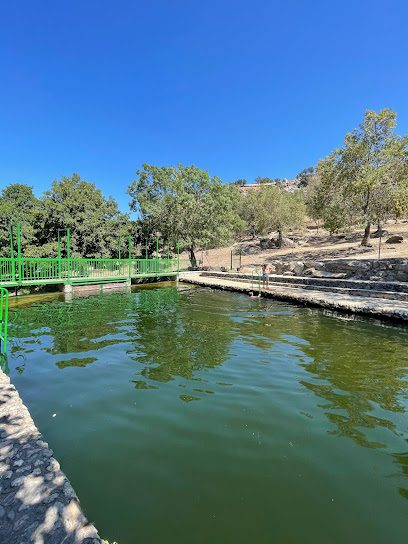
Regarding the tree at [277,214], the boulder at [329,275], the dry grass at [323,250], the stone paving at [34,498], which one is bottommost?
the stone paving at [34,498]

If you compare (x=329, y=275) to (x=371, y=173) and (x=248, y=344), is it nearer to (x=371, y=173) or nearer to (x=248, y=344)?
(x=371, y=173)

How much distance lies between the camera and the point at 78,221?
24375mm

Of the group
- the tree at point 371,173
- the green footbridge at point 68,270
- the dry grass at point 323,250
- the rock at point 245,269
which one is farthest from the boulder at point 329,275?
the green footbridge at point 68,270

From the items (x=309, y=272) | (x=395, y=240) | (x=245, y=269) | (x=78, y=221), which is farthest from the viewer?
(x=245, y=269)

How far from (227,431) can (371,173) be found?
819 inches

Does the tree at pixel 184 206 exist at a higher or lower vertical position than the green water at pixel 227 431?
higher

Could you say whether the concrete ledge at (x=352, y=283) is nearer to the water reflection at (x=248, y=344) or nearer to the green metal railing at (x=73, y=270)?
the water reflection at (x=248, y=344)

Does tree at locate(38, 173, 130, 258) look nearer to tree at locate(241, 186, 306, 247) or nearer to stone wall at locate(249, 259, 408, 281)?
tree at locate(241, 186, 306, 247)

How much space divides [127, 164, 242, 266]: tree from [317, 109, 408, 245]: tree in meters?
9.92

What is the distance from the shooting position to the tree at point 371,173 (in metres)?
19.0

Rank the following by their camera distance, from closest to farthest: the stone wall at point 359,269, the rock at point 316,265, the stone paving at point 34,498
Result: the stone paving at point 34,498
the stone wall at point 359,269
the rock at point 316,265

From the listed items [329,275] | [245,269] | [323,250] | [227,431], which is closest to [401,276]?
[329,275]

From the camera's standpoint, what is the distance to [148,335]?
7.70m

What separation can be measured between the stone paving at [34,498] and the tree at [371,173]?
70.1 feet
